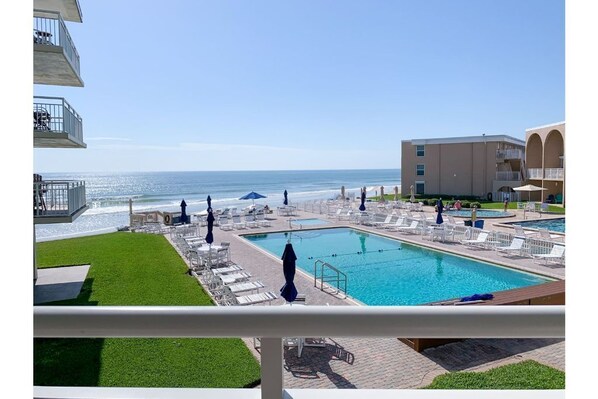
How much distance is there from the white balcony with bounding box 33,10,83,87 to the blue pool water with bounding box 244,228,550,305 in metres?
9.45

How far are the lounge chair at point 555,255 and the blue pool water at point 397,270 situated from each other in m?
1.60

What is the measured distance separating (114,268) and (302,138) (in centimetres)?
11436

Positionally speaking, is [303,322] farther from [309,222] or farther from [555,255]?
[309,222]

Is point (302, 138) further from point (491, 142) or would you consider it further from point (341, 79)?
point (491, 142)

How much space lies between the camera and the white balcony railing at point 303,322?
1.36 metres

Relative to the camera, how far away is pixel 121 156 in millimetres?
134625

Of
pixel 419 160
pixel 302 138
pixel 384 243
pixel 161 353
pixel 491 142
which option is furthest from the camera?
pixel 302 138

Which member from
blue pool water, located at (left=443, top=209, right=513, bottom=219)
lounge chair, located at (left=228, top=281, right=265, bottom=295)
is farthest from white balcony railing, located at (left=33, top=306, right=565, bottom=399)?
blue pool water, located at (left=443, top=209, right=513, bottom=219)

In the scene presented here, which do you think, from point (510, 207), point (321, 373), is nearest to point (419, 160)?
point (510, 207)

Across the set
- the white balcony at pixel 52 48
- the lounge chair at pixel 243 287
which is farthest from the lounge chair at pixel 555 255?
the white balcony at pixel 52 48

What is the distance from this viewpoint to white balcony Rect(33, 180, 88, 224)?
10586 mm

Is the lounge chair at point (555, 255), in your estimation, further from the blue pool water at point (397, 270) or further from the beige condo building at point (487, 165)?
the beige condo building at point (487, 165)
